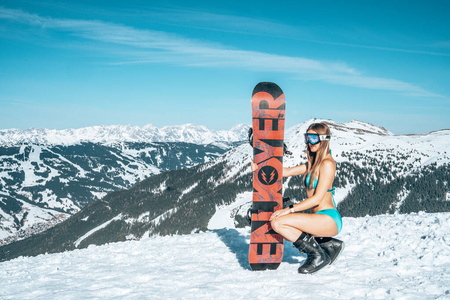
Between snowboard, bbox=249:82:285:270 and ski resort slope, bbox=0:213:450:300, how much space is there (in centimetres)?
48

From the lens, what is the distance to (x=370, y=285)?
6430 millimetres

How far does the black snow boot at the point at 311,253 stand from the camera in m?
7.16

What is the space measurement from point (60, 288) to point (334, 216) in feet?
22.2

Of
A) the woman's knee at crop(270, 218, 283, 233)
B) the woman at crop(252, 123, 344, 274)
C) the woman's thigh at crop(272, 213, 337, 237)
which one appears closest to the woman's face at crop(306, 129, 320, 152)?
the woman at crop(252, 123, 344, 274)

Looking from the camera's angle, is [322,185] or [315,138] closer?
[322,185]

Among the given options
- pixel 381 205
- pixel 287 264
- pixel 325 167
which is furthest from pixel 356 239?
pixel 381 205

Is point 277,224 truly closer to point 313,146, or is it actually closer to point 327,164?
point 327,164

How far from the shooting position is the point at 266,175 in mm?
8039

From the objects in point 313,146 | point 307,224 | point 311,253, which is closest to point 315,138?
point 313,146

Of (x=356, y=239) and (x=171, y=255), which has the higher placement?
(x=356, y=239)

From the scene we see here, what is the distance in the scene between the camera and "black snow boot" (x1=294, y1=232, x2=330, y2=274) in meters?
7.16

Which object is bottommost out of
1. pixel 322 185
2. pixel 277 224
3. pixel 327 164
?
pixel 277 224

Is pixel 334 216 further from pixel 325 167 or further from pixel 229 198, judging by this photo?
pixel 229 198

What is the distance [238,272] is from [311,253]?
6.31ft
